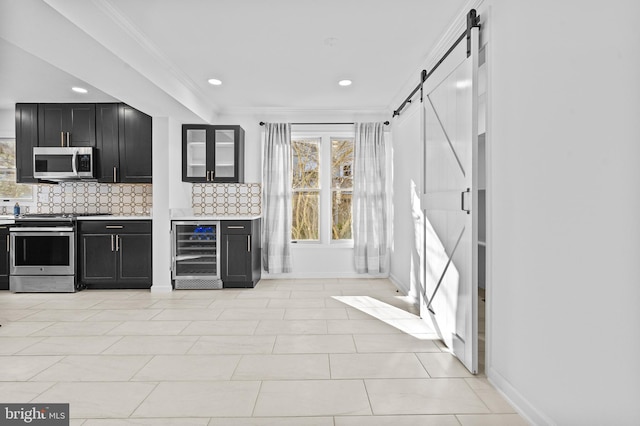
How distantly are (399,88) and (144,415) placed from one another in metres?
4.12

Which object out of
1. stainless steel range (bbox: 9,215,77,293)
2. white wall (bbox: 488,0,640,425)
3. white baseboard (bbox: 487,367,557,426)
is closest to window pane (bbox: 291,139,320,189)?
stainless steel range (bbox: 9,215,77,293)

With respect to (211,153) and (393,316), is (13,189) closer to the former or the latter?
(211,153)

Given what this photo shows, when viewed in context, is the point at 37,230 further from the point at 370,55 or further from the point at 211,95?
the point at 370,55

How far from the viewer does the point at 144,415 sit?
192cm

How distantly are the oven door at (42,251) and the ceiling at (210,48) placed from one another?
175cm

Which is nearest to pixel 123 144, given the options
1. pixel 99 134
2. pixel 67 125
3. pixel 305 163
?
pixel 99 134

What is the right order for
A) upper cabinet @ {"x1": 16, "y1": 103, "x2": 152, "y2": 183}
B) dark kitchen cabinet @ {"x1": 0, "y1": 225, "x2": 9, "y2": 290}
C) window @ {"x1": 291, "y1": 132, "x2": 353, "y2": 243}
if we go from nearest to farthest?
dark kitchen cabinet @ {"x1": 0, "y1": 225, "x2": 9, "y2": 290}, upper cabinet @ {"x1": 16, "y1": 103, "x2": 152, "y2": 183}, window @ {"x1": 291, "y1": 132, "x2": 353, "y2": 243}

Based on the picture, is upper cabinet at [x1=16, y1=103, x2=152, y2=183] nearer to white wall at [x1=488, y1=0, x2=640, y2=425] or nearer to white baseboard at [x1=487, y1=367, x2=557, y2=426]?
white wall at [x1=488, y1=0, x2=640, y2=425]

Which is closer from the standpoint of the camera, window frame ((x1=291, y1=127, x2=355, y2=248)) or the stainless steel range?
the stainless steel range

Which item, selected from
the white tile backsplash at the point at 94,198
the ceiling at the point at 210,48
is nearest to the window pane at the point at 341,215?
the ceiling at the point at 210,48

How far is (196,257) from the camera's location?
4.86m

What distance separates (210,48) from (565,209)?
3.12 metres

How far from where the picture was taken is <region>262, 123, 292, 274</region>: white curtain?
17.5 feet

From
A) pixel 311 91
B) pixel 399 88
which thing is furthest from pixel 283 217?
pixel 399 88
